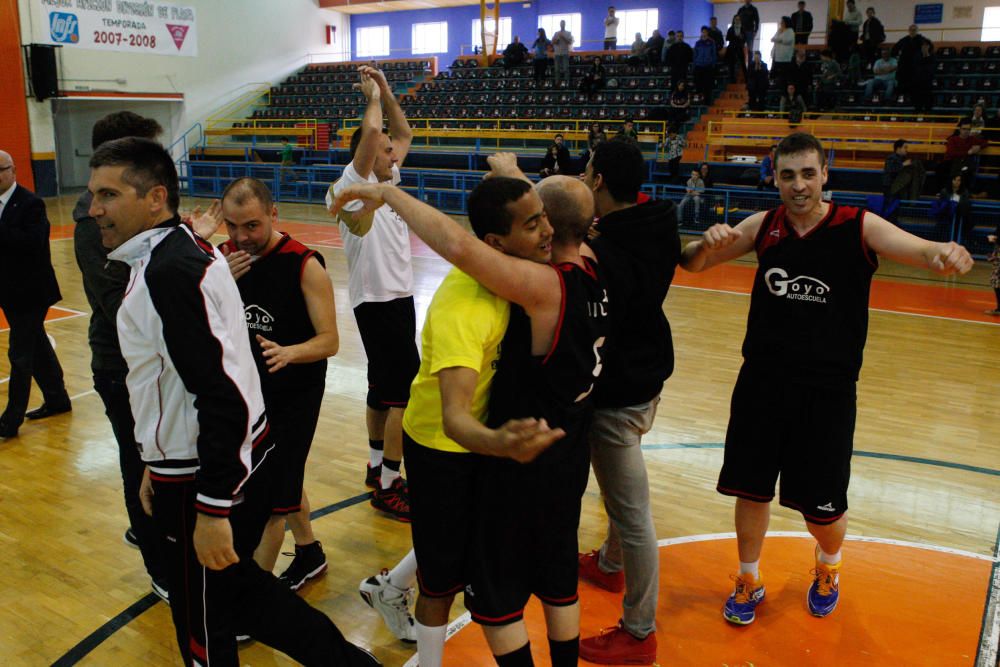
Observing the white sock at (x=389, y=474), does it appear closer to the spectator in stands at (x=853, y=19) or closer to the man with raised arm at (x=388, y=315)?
the man with raised arm at (x=388, y=315)

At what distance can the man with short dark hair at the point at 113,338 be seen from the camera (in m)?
3.47

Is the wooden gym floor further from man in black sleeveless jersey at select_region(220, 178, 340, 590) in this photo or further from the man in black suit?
man in black sleeveless jersey at select_region(220, 178, 340, 590)

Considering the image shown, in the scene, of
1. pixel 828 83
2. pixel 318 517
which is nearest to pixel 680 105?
pixel 828 83

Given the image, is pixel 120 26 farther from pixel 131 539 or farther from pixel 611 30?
pixel 131 539

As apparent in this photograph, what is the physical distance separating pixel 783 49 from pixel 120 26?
19952mm

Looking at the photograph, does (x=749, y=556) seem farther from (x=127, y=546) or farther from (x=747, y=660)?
(x=127, y=546)

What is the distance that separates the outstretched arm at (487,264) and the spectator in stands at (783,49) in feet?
61.9

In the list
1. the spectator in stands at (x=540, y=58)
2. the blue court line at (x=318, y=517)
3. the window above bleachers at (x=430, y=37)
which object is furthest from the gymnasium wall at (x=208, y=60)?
the blue court line at (x=318, y=517)

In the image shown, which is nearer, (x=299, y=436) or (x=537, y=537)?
(x=537, y=537)

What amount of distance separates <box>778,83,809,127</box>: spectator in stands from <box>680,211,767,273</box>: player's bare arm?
1576 centimetres

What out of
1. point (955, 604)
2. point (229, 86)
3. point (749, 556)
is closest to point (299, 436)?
point (749, 556)

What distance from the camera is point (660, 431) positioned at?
5922 mm

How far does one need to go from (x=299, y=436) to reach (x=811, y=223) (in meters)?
2.37

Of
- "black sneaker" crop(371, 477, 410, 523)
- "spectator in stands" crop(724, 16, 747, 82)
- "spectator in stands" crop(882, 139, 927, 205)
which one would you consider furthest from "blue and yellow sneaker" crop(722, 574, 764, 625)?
"spectator in stands" crop(724, 16, 747, 82)
